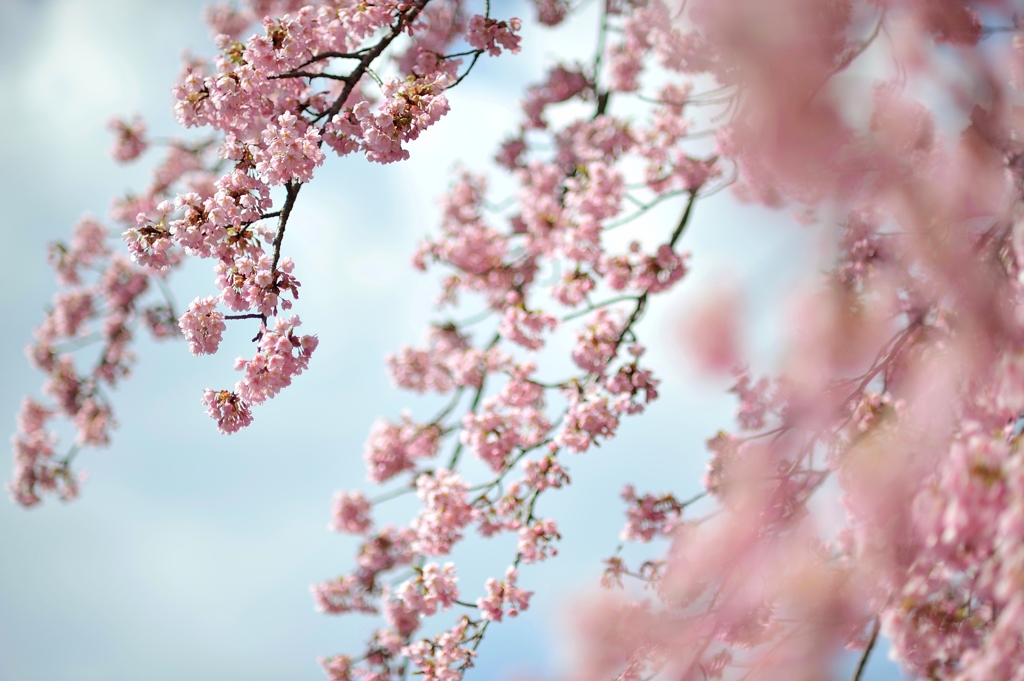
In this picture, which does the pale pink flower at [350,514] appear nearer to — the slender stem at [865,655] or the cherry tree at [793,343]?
the cherry tree at [793,343]

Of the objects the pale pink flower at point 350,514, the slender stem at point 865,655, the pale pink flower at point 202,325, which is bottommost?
the slender stem at point 865,655

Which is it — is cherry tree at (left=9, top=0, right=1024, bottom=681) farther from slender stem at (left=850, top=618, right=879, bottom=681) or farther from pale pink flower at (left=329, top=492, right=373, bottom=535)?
pale pink flower at (left=329, top=492, right=373, bottom=535)

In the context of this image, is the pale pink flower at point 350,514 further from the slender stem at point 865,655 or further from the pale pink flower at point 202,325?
the slender stem at point 865,655

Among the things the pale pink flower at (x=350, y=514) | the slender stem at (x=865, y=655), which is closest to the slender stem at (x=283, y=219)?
the slender stem at (x=865, y=655)

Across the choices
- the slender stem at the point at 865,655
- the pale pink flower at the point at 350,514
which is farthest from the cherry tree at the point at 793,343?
the pale pink flower at the point at 350,514

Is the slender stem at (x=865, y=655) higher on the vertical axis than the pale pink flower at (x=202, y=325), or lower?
lower

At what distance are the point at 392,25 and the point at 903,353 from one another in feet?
9.64

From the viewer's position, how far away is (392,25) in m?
3.12

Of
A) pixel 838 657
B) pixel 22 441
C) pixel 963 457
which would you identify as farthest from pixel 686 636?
pixel 22 441

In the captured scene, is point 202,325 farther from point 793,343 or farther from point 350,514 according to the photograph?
point 350,514

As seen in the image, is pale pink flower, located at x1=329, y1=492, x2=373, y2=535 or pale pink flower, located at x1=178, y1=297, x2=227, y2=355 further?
pale pink flower, located at x1=329, y1=492, x2=373, y2=535

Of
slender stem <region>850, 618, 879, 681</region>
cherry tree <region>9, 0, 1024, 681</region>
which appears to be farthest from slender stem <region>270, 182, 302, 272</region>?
slender stem <region>850, 618, 879, 681</region>

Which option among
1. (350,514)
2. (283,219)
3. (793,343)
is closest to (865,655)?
(793,343)

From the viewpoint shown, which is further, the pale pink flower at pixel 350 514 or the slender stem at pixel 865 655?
the pale pink flower at pixel 350 514
